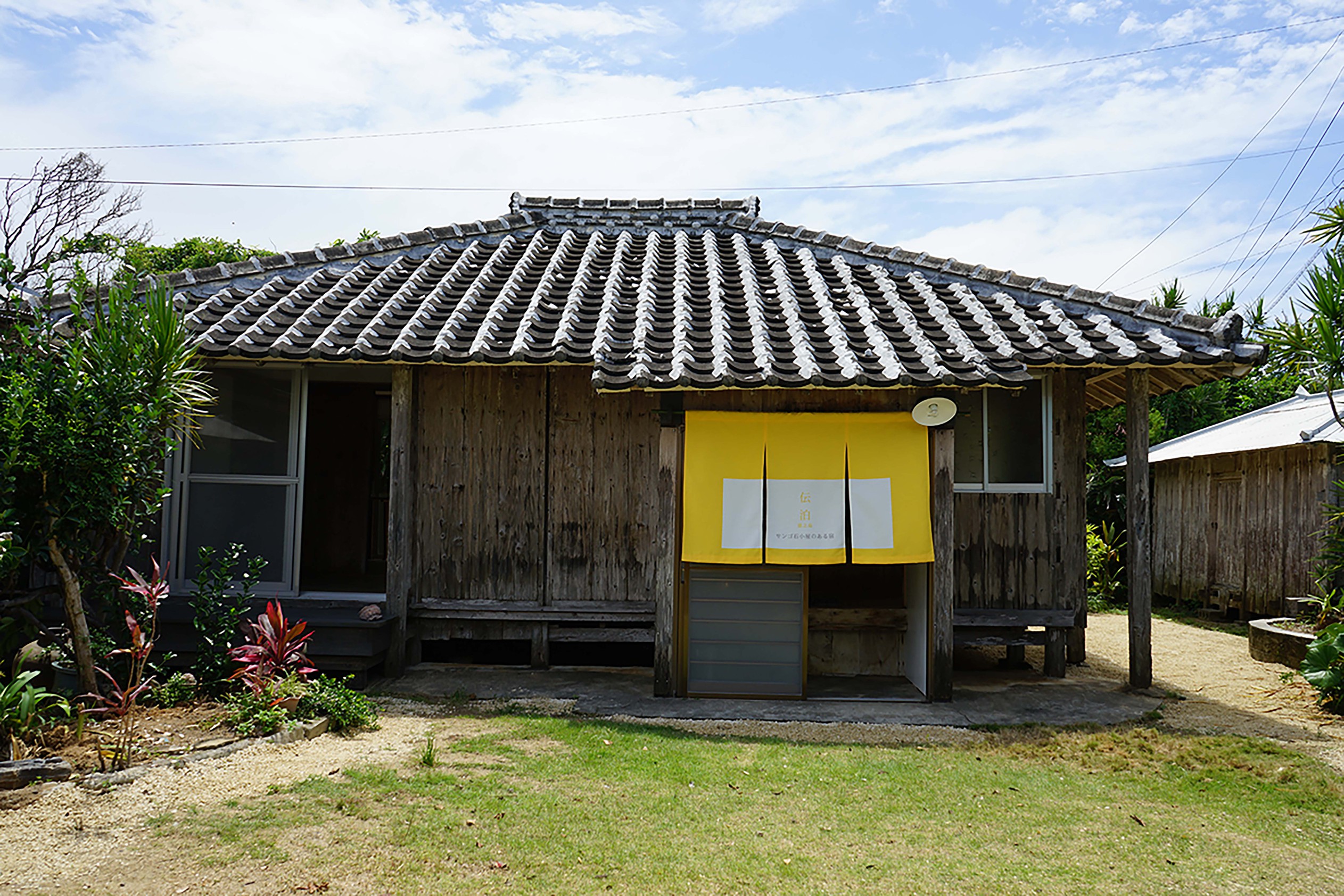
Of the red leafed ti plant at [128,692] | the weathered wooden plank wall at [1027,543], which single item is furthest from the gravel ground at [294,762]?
the weathered wooden plank wall at [1027,543]

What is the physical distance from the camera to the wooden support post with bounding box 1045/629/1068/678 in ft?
29.9

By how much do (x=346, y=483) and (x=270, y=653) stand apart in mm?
7782

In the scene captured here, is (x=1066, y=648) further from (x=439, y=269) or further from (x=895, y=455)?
Answer: (x=439, y=269)

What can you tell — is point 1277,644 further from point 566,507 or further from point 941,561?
point 566,507

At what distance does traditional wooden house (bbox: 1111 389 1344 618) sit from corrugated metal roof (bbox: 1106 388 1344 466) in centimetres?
3

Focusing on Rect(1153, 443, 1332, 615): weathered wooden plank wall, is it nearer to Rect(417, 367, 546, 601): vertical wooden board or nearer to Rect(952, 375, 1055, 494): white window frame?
Rect(952, 375, 1055, 494): white window frame

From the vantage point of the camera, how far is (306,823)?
470 cm

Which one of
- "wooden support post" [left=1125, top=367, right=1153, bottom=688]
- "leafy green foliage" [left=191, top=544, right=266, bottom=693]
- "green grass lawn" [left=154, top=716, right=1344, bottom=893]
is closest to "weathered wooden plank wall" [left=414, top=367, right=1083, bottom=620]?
"wooden support post" [left=1125, top=367, right=1153, bottom=688]

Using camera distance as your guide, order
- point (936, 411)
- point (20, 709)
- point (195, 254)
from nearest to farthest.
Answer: point (20, 709) → point (936, 411) → point (195, 254)


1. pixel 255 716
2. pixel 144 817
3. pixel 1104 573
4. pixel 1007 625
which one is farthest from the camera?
pixel 1104 573

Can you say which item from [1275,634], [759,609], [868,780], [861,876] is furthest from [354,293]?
[1275,634]

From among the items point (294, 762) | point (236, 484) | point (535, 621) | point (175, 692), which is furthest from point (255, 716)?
Answer: point (535, 621)

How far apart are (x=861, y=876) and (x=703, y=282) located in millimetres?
7112

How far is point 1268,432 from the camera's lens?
14.3 metres
